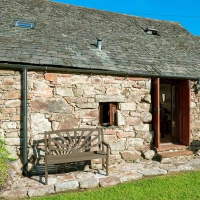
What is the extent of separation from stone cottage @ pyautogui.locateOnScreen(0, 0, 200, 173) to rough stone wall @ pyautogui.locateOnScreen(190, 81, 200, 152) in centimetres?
3

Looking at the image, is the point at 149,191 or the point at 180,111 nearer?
the point at 149,191

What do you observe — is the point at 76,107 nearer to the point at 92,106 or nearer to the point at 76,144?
the point at 92,106

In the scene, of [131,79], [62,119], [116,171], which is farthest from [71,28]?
[116,171]

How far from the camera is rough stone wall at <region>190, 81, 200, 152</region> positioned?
621 cm

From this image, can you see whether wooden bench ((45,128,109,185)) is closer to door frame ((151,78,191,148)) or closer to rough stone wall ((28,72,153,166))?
rough stone wall ((28,72,153,166))

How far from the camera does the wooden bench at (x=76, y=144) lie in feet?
14.5

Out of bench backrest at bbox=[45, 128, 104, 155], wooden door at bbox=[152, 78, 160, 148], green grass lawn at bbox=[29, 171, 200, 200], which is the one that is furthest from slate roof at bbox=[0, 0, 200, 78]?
green grass lawn at bbox=[29, 171, 200, 200]

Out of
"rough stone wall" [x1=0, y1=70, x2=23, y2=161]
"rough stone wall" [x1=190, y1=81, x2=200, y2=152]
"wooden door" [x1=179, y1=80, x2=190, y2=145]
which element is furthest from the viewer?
"rough stone wall" [x1=190, y1=81, x2=200, y2=152]

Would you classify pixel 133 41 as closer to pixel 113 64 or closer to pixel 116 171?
pixel 113 64

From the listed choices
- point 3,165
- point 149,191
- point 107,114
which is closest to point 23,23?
point 107,114

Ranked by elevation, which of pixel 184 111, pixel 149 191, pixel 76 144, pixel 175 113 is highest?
pixel 184 111

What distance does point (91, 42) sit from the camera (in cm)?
658

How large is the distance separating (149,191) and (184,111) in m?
3.37

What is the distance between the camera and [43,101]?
4812mm
